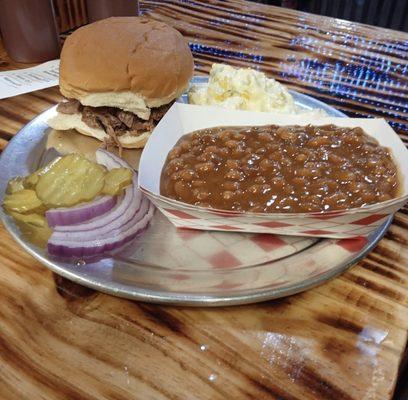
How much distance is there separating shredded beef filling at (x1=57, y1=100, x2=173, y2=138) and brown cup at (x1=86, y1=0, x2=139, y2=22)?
1513 millimetres

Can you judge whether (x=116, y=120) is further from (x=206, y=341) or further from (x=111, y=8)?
(x=111, y=8)

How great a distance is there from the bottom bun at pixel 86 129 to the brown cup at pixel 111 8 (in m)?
1.49

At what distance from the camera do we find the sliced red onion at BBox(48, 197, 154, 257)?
1703 mm

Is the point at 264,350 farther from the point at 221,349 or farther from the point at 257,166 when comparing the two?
the point at 257,166

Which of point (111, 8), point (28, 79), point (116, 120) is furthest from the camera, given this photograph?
point (111, 8)

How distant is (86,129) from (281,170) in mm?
1244

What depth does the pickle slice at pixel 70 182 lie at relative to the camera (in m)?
1.84

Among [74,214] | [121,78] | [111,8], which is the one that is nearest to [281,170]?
[74,214]

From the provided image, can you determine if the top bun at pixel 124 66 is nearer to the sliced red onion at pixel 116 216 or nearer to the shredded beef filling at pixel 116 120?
the shredded beef filling at pixel 116 120

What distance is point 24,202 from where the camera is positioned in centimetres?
190

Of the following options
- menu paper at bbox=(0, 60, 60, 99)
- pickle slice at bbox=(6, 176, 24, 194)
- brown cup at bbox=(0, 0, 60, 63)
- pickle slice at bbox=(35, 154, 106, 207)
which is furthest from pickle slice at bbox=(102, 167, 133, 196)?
brown cup at bbox=(0, 0, 60, 63)

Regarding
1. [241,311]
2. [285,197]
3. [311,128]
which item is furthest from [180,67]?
[241,311]

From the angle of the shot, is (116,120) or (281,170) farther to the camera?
(116,120)

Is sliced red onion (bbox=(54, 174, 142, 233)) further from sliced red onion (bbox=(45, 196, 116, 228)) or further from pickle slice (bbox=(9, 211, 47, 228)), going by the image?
pickle slice (bbox=(9, 211, 47, 228))
